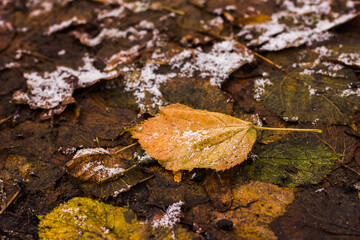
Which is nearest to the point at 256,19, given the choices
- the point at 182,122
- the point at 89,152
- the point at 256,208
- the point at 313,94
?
the point at 313,94

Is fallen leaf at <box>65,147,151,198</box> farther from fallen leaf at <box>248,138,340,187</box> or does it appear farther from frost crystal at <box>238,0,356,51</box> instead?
frost crystal at <box>238,0,356,51</box>

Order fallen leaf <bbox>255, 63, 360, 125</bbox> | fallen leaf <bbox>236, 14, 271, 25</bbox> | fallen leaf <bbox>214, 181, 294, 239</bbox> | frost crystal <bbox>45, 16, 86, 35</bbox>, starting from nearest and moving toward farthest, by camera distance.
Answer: fallen leaf <bbox>214, 181, 294, 239</bbox>, fallen leaf <bbox>255, 63, 360, 125</bbox>, fallen leaf <bbox>236, 14, 271, 25</bbox>, frost crystal <bbox>45, 16, 86, 35</bbox>

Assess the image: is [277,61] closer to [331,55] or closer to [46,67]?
[331,55]

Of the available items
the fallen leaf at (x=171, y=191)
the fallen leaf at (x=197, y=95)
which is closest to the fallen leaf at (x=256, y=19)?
the fallen leaf at (x=197, y=95)

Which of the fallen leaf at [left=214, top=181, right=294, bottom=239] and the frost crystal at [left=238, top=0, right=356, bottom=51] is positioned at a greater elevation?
the frost crystal at [left=238, top=0, right=356, bottom=51]

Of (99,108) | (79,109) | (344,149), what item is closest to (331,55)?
(344,149)

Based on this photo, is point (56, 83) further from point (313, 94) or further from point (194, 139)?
point (313, 94)

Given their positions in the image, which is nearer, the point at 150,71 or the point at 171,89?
the point at 171,89

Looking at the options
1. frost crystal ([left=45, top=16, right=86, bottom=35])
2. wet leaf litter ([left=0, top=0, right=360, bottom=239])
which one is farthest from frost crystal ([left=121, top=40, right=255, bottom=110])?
frost crystal ([left=45, top=16, right=86, bottom=35])
